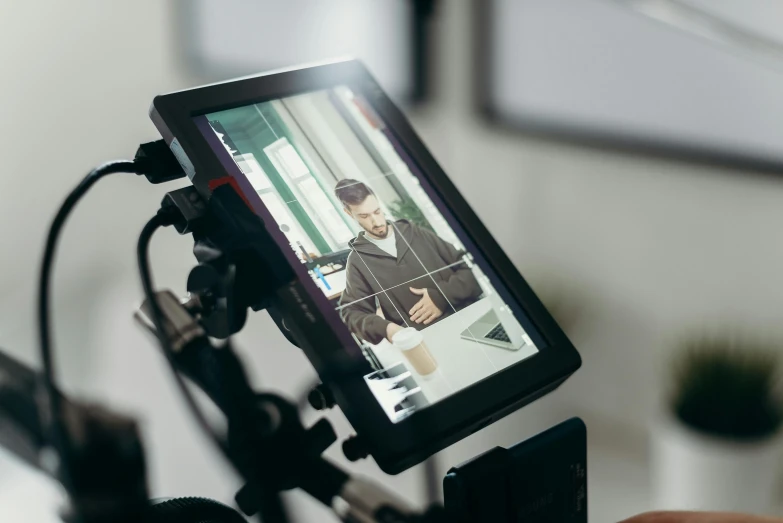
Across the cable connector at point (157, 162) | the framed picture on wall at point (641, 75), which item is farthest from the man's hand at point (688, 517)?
the framed picture on wall at point (641, 75)

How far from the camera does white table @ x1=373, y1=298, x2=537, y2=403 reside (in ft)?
1.77

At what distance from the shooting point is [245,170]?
551 millimetres

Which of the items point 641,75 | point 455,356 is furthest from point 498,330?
point 641,75

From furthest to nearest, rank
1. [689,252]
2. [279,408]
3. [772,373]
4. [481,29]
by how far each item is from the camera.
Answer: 1. [481,29]
2. [689,252]
3. [772,373]
4. [279,408]

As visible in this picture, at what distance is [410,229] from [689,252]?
0.91 metres

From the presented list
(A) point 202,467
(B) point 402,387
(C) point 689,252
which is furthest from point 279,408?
(C) point 689,252

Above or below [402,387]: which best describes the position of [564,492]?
below

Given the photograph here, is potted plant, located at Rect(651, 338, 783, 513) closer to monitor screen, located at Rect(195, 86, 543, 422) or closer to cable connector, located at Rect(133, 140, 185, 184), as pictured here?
monitor screen, located at Rect(195, 86, 543, 422)

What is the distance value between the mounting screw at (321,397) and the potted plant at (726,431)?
2.84 feet

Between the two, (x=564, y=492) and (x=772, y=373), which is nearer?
(x=564, y=492)

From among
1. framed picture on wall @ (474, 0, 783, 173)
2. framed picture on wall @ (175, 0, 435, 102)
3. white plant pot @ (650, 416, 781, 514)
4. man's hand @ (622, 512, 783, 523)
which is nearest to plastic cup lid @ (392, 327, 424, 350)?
man's hand @ (622, 512, 783, 523)

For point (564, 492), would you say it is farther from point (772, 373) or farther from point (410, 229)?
point (772, 373)

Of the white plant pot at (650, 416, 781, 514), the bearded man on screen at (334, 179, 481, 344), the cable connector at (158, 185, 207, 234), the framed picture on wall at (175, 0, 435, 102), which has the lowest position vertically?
the white plant pot at (650, 416, 781, 514)

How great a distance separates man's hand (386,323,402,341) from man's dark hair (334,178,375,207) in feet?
0.35
